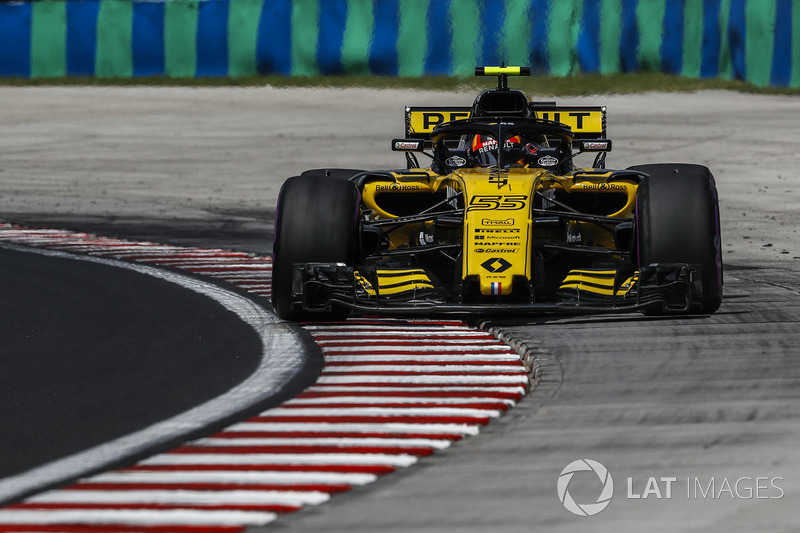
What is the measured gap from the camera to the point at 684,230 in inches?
386

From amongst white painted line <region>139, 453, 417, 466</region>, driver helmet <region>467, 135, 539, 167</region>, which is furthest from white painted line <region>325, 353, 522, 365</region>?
driver helmet <region>467, 135, 539, 167</region>

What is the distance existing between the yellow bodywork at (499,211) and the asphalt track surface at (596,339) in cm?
42

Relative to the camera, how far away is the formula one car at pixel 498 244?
9.64 m

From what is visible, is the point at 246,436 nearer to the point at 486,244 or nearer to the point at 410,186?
the point at 486,244

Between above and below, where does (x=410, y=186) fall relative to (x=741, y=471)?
above

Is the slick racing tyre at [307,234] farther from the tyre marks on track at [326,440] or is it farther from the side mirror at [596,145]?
the side mirror at [596,145]

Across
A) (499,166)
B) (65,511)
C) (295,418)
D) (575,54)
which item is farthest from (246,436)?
(575,54)

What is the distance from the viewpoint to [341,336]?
31.5ft

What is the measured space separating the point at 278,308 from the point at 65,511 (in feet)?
15.1

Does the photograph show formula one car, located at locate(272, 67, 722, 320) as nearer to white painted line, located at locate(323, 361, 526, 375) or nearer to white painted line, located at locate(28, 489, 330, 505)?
white painted line, located at locate(323, 361, 526, 375)

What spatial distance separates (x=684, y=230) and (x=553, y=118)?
3.08 m

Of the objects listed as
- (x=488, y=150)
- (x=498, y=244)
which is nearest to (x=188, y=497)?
(x=498, y=244)

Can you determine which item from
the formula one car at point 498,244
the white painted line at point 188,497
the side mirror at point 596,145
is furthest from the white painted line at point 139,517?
the side mirror at point 596,145

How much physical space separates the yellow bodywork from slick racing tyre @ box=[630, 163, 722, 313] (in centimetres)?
55
